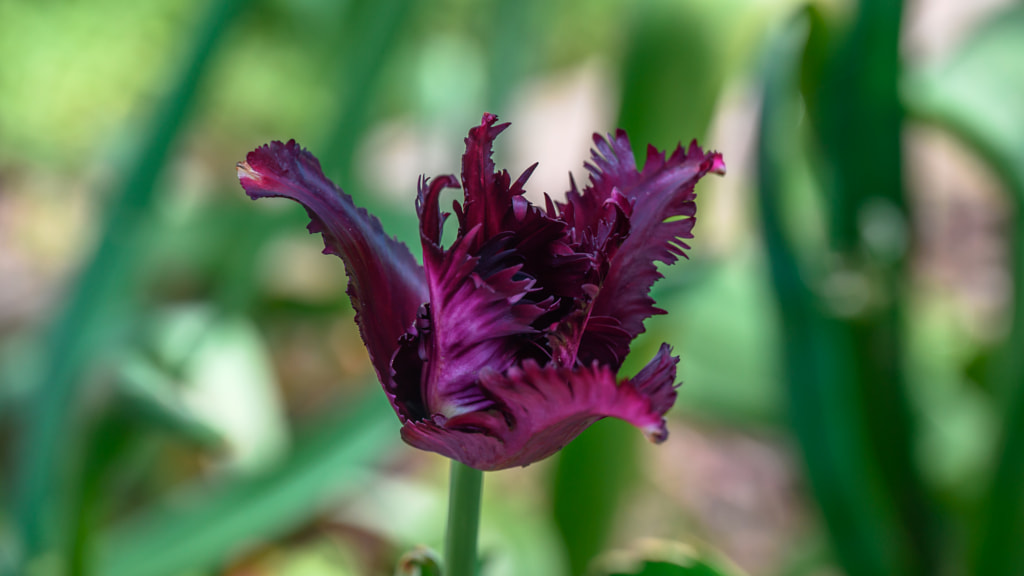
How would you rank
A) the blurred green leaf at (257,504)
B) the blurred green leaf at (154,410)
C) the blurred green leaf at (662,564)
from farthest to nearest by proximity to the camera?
1. the blurred green leaf at (257,504)
2. the blurred green leaf at (154,410)
3. the blurred green leaf at (662,564)

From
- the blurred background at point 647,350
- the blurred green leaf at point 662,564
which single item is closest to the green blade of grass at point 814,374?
the blurred background at point 647,350

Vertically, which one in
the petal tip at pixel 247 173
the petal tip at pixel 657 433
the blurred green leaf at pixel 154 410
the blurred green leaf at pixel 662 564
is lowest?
the blurred green leaf at pixel 662 564

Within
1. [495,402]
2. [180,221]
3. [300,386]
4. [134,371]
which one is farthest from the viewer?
[300,386]

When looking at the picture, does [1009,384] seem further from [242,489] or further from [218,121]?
[218,121]

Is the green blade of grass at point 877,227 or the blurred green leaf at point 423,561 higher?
the green blade of grass at point 877,227

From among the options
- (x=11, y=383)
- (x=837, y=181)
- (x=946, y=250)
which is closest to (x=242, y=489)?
(x=11, y=383)

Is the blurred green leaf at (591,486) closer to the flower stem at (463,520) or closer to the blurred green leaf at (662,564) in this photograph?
the blurred green leaf at (662,564)
